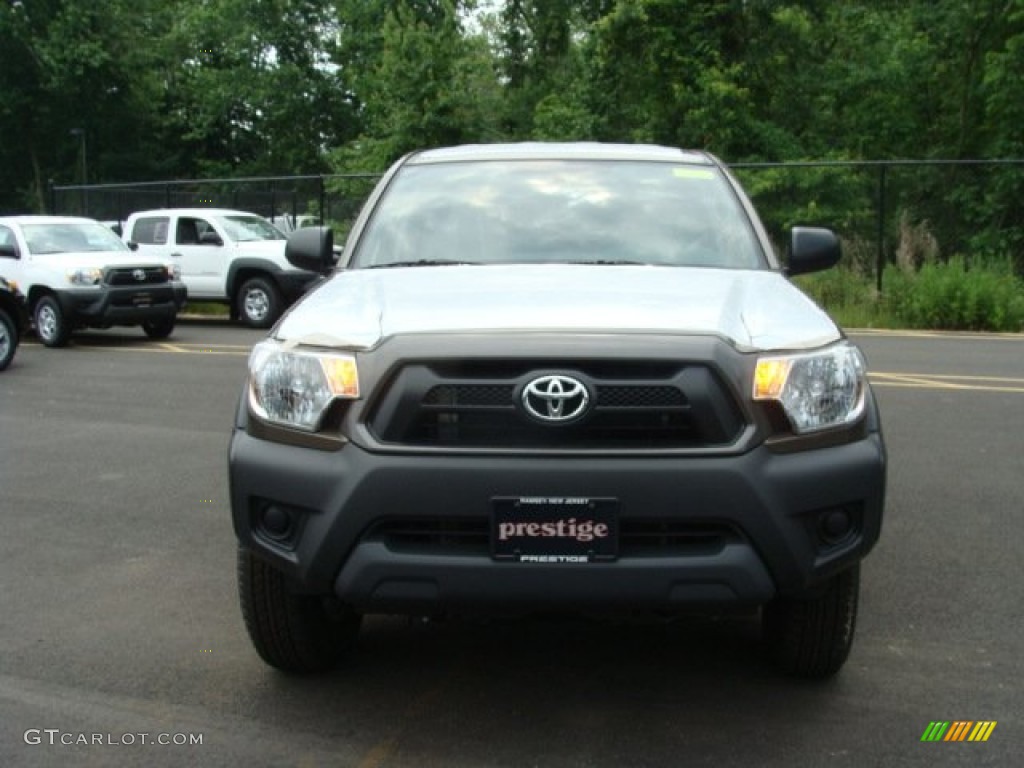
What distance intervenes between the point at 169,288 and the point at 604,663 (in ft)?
44.4

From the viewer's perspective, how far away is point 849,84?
94.5ft

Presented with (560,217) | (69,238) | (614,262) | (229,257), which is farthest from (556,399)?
(229,257)

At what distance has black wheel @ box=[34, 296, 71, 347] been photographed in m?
15.8

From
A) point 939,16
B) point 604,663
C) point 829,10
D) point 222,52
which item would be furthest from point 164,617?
point 222,52

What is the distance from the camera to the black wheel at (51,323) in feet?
52.0

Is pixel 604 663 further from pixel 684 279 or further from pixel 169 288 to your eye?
pixel 169 288

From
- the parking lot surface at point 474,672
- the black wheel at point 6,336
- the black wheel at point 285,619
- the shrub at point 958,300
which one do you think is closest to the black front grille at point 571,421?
the black wheel at point 285,619

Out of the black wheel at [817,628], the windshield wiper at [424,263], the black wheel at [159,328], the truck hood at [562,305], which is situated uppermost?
the windshield wiper at [424,263]

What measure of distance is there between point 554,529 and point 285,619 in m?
1.02

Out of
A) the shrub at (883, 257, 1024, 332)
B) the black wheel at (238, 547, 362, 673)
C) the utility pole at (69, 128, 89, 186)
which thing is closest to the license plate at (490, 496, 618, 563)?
the black wheel at (238, 547, 362, 673)

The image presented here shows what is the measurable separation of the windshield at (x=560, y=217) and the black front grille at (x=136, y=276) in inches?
466

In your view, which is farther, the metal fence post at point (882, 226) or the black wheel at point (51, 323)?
the metal fence post at point (882, 226)

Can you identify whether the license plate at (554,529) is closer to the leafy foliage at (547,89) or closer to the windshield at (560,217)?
the windshield at (560,217)

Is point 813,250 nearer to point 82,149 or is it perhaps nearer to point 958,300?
point 958,300
